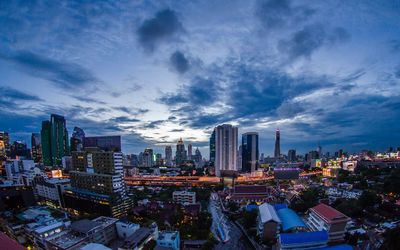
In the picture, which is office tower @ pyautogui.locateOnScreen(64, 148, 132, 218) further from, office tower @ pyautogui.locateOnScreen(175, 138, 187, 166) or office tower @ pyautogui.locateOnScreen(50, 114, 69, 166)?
office tower @ pyautogui.locateOnScreen(175, 138, 187, 166)

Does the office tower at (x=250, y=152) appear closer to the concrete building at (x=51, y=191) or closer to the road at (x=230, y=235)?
the road at (x=230, y=235)

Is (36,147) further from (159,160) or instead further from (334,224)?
(334,224)

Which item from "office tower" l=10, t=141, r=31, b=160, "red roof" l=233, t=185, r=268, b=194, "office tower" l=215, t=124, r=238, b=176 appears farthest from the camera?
"office tower" l=10, t=141, r=31, b=160

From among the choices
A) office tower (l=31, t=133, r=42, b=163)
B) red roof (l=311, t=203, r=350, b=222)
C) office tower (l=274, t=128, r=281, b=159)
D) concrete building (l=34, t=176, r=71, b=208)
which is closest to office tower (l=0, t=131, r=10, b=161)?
office tower (l=31, t=133, r=42, b=163)

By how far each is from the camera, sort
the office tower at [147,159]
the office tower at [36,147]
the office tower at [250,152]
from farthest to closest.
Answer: the office tower at [147,159] → the office tower at [250,152] → the office tower at [36,147]

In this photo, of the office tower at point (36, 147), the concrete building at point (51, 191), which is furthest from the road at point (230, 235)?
the office tower at point (36, 147)
